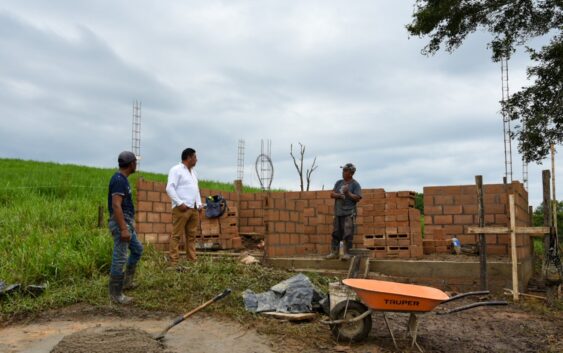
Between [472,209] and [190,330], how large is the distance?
5.51m

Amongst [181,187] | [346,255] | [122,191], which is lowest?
[346,255]

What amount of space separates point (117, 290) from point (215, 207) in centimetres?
385

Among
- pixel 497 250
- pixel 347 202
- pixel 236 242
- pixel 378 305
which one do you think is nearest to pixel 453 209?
pixel 497 250

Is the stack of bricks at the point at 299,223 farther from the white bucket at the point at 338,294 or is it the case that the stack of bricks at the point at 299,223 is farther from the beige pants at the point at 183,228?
the white bucket at the point at 338,294

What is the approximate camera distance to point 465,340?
5246 millimetres

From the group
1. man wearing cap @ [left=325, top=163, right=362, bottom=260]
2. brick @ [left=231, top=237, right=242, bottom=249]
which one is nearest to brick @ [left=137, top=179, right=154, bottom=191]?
brick @ [left=231, top=237, right=242, bottom=249]

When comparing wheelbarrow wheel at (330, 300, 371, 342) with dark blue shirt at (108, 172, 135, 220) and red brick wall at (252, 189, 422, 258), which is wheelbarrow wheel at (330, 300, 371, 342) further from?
red brick wall at (252, 189, 422, 258)

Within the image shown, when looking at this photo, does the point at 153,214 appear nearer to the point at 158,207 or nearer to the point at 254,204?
the point at 158,207

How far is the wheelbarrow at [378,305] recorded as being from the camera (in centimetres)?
457

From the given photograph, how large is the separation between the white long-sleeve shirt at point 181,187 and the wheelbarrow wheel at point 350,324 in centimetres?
293

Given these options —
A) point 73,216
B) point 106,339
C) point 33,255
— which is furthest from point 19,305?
point 73,216

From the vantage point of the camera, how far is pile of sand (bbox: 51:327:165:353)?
4344mm

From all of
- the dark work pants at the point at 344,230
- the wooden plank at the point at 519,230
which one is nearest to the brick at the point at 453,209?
the wooden plank at the point at 519,230

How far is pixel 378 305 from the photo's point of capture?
4.65m
